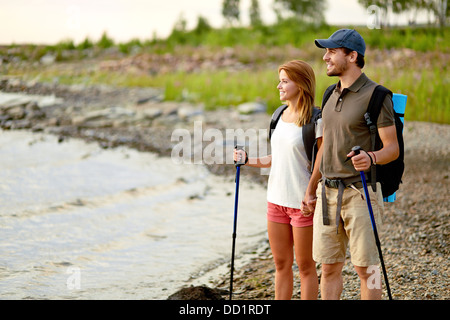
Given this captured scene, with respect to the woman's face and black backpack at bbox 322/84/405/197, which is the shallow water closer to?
the woman's face

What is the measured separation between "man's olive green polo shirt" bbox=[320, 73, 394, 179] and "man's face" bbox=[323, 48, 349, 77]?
95mm

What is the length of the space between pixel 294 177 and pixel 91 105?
1797 centimetres

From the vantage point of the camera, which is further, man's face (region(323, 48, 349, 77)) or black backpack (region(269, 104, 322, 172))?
black backpack (region(269, 104, 322, 172))

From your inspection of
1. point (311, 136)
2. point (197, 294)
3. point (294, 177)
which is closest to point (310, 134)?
point (311, 136)

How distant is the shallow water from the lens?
6098mm

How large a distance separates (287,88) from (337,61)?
0.40 m

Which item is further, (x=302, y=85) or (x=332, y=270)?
(x=302, y=85)

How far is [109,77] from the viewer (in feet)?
89.5

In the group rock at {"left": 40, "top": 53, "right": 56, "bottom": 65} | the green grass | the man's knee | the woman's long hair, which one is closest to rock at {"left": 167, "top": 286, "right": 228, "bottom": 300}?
the man's knee

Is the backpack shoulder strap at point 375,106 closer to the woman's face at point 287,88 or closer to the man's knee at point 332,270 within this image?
the woman's face at point 287,88

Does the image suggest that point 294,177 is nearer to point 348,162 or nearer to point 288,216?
point 288,216

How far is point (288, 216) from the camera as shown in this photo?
3670 mm
